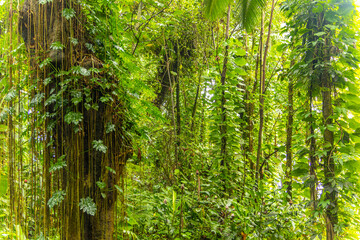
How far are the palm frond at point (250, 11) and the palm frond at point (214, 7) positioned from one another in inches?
9.8

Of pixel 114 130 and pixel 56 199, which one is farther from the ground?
pixel 114 130

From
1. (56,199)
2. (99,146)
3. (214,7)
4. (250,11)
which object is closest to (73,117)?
(99,146)

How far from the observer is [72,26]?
1.62 metres

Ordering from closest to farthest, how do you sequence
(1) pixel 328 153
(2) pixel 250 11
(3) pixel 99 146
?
(3) pixel 99 146 → (1) pixel 328 153 → (2) pixel 250 11

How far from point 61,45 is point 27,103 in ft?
1.56

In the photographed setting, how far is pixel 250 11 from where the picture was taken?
3.36 metres

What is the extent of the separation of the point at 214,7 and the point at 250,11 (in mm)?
498

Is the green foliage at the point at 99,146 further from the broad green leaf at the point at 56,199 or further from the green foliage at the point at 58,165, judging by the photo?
the broad green leaf at the point at 56,199

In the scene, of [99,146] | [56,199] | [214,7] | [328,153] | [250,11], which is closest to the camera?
[56,199]

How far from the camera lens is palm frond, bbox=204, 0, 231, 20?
3215 mm

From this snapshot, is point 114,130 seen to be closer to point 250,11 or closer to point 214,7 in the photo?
point 214,7

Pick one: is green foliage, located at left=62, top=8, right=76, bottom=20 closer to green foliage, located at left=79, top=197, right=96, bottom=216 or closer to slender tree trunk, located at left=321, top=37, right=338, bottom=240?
green foliage, located at left=79, top=197, right=96, bottom=216

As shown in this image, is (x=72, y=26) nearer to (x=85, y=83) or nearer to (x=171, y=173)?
(x=85, y=83)

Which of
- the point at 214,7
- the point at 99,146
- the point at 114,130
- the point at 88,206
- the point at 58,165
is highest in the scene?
the point at 214,7
